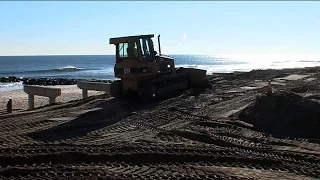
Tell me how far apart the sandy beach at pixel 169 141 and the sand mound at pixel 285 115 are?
23 millimetres

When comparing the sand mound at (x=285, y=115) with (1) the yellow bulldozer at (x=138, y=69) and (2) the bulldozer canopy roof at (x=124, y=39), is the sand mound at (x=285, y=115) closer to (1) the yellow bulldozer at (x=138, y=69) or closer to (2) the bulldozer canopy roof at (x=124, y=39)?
(1) the yellow bulldozer at (x=138, y=69)

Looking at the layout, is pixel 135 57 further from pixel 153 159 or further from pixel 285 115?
pixel 153 159

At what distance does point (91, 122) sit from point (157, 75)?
4.58 m

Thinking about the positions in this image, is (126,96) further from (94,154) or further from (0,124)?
(94,154)

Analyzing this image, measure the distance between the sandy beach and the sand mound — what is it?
2 cm

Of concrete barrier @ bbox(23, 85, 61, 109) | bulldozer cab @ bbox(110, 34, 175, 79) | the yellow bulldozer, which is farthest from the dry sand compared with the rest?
bulldozer cab @ bbox(110, 34, 175, 79)

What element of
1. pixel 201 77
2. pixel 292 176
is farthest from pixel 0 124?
pixel 201 77

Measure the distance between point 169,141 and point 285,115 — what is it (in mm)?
3352

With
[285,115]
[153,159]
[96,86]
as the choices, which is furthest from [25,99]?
[153,159]

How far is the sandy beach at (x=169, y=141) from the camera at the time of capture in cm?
665

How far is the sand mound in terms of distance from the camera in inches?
365

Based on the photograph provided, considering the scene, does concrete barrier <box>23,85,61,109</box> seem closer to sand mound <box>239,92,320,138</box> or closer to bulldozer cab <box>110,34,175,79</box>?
bulldozer cab <box>110,34,175,79</box>

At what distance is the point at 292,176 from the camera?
6352 mm

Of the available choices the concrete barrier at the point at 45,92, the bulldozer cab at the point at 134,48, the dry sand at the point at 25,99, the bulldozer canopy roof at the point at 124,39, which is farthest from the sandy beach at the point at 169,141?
the dry sand at the point at 25,99
